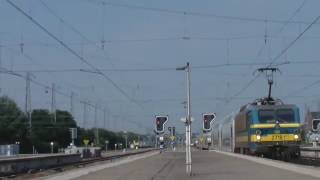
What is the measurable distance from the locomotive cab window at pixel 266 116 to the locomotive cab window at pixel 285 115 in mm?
418

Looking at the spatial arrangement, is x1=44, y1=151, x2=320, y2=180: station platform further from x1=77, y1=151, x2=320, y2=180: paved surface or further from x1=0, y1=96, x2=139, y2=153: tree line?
x1=0, y1=96, x2=139, y2=153: tree line

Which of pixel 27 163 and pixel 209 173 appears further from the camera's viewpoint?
pixel 27 163

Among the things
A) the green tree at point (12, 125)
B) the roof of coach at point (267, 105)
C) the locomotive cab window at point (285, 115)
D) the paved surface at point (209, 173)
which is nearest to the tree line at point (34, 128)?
the green tree at point (12, 125)

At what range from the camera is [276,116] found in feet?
150

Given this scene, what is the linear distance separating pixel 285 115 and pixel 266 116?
1255 mm

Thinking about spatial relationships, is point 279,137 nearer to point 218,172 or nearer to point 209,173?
point 218,172

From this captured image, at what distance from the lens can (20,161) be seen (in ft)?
168

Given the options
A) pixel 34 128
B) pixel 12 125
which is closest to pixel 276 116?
pixel 12 125

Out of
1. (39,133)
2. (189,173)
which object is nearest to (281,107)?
(189,173)

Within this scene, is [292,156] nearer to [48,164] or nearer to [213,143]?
[48,164]

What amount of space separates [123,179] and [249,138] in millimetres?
19296

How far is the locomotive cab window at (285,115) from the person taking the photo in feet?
150

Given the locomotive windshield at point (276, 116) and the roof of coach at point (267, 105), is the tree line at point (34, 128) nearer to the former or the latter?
the roof of coach at point (267, 105)

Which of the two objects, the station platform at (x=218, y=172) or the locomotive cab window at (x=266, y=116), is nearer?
the station platform at (x=218, y=172)
